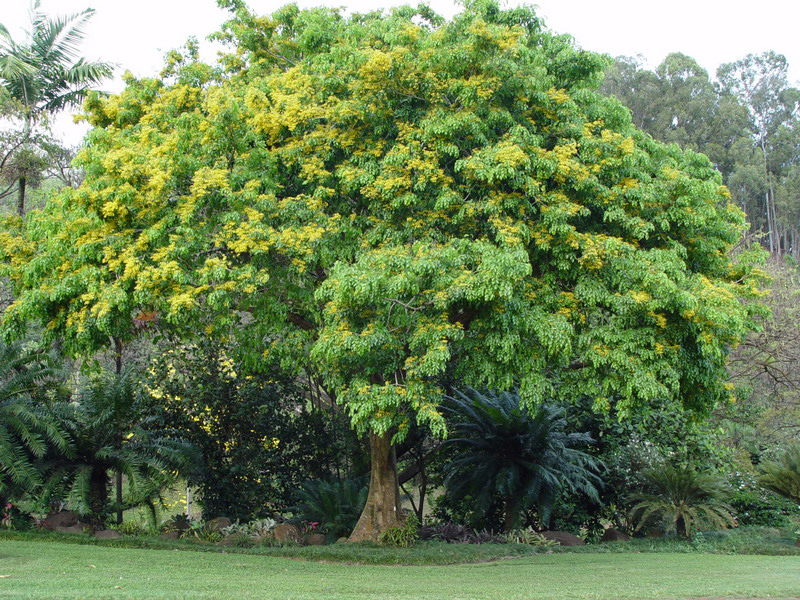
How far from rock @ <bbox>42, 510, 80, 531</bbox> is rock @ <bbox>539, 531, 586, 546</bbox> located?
8785 mm

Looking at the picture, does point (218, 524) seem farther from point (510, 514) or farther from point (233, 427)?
point (510, 514)

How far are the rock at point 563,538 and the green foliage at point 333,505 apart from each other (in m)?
3.70

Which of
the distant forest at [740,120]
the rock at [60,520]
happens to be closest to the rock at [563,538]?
the rock at [60,520]

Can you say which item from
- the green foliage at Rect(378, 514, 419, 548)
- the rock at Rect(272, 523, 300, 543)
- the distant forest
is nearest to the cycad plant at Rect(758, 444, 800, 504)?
the green foliage at Rect(378, 514, 419, 548)

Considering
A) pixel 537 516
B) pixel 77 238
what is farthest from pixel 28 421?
pixel 537 516

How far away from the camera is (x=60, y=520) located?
42.7 ft

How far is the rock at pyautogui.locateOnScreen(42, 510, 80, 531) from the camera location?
1291 centimetres

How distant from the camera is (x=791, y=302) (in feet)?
69.6

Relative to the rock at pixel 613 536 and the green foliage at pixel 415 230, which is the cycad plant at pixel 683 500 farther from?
the green foliage at pixel 415 230

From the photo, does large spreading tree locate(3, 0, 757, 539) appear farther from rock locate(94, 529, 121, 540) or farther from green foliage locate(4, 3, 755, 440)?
rock locate(94, 529, 121, 540)

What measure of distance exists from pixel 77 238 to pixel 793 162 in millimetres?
45945

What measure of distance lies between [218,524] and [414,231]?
7.14m

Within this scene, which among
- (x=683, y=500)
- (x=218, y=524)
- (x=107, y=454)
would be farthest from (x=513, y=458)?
(x=107, y=454)

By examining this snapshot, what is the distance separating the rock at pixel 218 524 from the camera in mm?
13262
